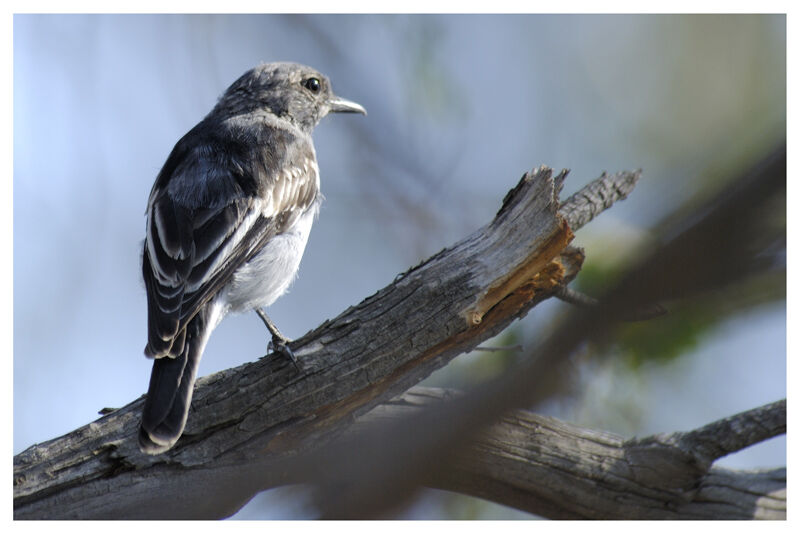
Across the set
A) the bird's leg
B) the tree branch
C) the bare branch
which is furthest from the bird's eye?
the bare branch

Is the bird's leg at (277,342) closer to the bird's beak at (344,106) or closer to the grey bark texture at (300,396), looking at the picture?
the grey bark texture at (300,396)

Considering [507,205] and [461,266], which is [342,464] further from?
[507,205]

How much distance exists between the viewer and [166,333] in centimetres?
202

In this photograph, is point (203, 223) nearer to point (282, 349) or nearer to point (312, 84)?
point (282, 349)

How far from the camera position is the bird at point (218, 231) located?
204cm

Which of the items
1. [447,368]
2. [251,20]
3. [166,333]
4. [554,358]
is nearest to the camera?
[554,358]

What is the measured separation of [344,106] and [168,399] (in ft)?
5.32

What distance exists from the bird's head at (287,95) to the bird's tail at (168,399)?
1272mm

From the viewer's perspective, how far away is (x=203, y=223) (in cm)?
230

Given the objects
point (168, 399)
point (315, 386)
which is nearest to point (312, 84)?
point (315, 386)

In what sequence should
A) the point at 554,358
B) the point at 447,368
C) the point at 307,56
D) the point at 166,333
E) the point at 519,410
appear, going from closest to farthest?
the point at 554,358, the point at 166,333, the point at 519,410, the point at 447,368, the point at 307,56

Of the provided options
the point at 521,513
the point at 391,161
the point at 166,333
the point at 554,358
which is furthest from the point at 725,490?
the point at 166,333

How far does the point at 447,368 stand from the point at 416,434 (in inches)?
13.0

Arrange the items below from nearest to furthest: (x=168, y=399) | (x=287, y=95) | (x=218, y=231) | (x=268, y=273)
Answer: (x=168, y=399)
(x=218, y=231)
(x=268, y=273)
(x=287, y=95)
